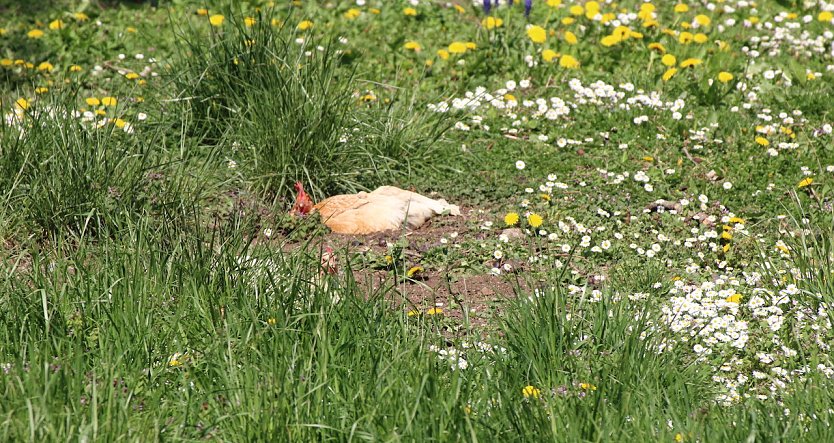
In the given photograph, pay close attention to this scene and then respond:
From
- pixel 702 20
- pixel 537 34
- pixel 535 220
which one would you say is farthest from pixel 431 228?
pixel 702 20

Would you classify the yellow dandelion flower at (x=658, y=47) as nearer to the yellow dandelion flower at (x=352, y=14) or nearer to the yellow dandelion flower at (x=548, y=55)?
the yellow dandelion flower at (x=548, y=55)

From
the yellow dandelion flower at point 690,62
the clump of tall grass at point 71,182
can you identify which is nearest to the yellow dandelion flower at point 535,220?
the clump of tall grass at point 71,182

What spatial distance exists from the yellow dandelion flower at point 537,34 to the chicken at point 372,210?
2.17 metres

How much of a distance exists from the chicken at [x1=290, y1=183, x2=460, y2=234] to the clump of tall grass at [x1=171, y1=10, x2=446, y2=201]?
0.15m

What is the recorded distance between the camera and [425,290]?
4570 mm

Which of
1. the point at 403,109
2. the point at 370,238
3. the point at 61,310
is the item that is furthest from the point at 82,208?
the point at 403,109

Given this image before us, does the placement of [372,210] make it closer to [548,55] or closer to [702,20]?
[548,55]

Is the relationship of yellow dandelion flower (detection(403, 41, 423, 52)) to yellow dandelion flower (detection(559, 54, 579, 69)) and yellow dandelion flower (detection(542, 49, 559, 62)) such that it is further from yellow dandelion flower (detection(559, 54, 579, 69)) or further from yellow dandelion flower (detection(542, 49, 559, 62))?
yellow dandelion flower (detection(559, 54, 579, 69))

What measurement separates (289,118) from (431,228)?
2.94 ft

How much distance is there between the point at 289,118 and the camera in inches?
204

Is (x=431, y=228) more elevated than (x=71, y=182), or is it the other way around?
(x=71, y=182)

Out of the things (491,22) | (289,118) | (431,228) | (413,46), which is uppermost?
(289,118)

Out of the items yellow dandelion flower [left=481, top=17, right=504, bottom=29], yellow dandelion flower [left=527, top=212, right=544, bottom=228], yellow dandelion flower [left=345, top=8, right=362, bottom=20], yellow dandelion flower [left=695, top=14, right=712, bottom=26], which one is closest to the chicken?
yellow dandelion flower [left=527, top=212, right=544, bottom=228]

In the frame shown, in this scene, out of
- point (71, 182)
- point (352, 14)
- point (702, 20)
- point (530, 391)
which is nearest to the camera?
point (530, 391)
